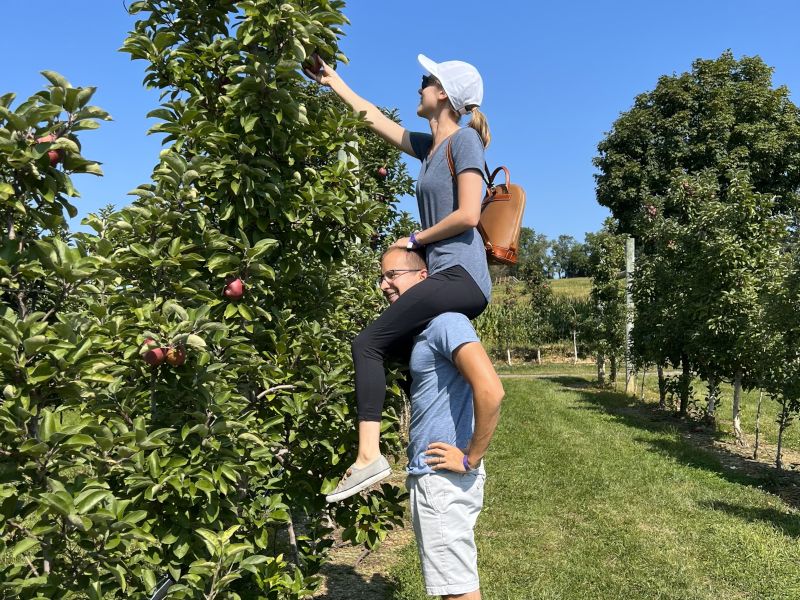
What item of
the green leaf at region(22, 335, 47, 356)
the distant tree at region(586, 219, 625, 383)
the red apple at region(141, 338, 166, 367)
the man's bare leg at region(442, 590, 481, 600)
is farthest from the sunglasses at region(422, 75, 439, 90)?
the distant tree at region(586, 219, 625, 383)

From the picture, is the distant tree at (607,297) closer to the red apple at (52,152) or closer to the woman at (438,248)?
the woman at (438,248)

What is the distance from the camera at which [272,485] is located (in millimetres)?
2912

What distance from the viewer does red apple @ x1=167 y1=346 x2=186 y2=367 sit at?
2.12 metres

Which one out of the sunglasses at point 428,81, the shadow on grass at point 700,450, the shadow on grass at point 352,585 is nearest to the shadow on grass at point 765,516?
the shadow on grass at point 700,450

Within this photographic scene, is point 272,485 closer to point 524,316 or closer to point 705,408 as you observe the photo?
point 705,408

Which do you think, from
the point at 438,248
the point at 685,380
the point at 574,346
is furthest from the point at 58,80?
the point at 574,346

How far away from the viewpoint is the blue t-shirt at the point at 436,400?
2402 millimetres

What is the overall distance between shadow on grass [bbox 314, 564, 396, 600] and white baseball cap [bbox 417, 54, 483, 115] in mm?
3457

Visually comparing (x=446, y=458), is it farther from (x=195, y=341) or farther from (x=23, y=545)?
(x=23, y=545)

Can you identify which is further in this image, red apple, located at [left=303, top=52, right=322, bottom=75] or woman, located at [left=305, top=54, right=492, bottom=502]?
red apple, located at [left=303, top=52, right=322, bottom=75]

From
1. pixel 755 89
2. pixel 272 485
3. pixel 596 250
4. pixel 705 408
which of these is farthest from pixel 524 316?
pixel 272 485

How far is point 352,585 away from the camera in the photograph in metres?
4.75

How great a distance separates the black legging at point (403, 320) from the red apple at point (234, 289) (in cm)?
53

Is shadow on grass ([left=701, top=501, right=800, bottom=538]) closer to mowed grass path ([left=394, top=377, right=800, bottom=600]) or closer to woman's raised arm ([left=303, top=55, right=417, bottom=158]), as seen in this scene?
mowed grass path ([left=394, top=377, right=800, bottom=600])
